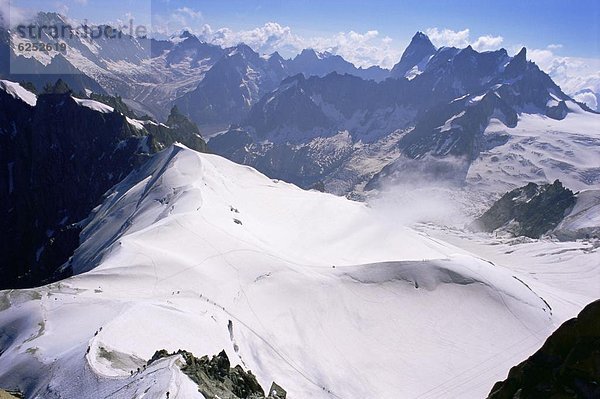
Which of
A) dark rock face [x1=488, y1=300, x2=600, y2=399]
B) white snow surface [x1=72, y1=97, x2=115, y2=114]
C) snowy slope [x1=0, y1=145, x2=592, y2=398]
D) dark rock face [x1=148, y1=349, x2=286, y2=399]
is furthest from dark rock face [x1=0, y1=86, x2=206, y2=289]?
dark rock face [x1=488, y1=300, x2=600, y2=399]

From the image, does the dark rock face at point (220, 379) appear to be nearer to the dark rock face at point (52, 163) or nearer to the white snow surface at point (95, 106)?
the dark rock face at point (52, 163)

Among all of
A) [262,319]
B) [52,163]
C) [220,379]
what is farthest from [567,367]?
[52,163]

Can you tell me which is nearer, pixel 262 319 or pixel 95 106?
pixel 262 319

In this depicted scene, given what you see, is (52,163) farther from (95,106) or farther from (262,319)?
(262,319)

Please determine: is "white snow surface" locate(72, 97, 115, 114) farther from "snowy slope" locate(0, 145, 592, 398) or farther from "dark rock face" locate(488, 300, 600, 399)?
"dark rock face" locate(488, 300, 600, 399)

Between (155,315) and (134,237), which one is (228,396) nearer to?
(155,315)
